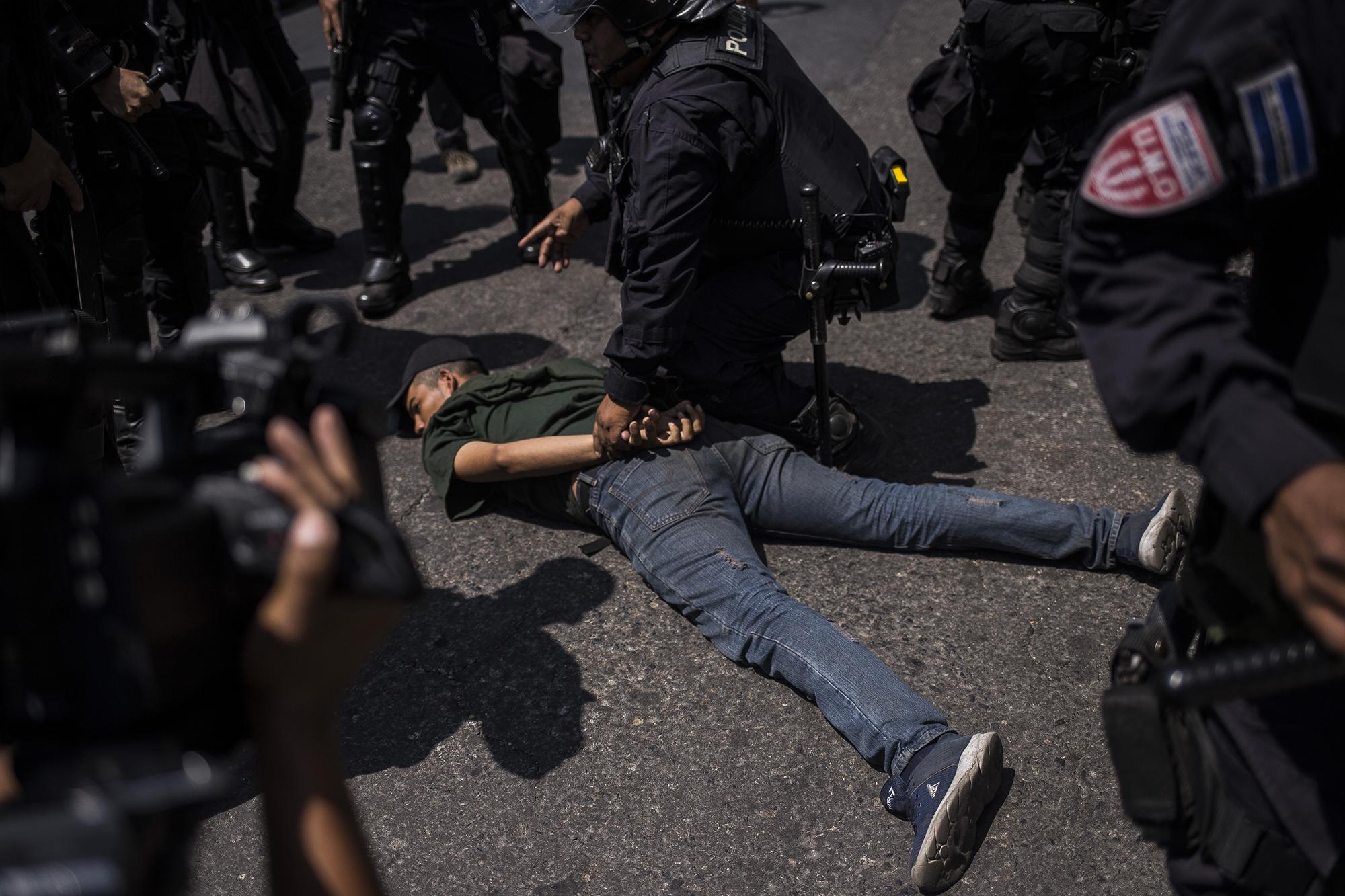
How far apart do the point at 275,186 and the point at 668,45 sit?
9.31 feet

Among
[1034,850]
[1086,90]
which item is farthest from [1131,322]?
[1086,90]

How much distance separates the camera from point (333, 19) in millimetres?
4613

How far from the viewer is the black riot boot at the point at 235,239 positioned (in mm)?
4926

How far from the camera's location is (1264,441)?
1.05m

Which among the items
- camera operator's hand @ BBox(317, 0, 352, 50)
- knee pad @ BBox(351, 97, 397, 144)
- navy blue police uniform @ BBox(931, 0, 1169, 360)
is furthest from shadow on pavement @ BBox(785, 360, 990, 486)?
camera operator's hand @ BBox(317, 0, 352, 50)

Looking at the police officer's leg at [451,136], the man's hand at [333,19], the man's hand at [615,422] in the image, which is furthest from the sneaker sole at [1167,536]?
the police officer's leg at [451,136]

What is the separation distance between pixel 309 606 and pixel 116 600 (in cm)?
14

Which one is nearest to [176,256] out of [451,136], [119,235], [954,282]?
[119,235]

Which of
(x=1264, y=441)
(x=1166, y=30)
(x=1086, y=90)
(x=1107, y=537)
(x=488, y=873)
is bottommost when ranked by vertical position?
(x=488, y=873)

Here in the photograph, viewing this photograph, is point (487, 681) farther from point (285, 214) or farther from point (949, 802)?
point (285, 214)

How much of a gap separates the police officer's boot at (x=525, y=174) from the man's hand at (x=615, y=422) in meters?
2.11

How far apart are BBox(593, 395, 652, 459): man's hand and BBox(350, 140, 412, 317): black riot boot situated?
216cm

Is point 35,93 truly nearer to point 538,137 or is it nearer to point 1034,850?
point 538,137

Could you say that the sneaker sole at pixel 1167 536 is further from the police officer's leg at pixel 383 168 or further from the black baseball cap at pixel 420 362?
the police officer's leg at pixel 383 168
